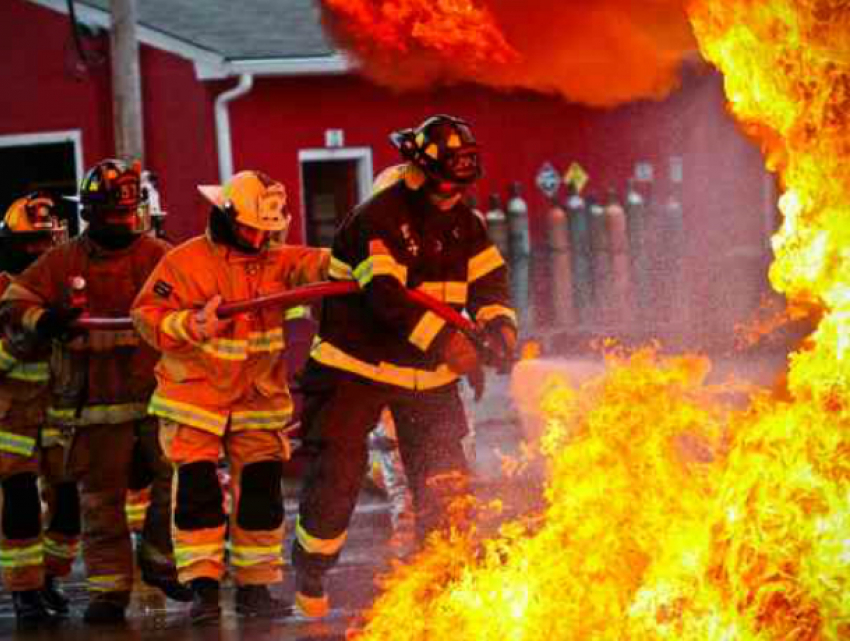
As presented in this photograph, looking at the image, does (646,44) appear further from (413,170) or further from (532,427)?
(532,427)

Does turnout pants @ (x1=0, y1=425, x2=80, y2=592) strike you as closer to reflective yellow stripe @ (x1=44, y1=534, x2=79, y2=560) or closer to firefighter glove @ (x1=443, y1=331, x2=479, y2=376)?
reflective yellow stripe @ (x1=44, y1=534, x2=79, y2=560)

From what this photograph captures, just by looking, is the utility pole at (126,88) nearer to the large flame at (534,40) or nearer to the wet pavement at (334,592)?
the wet pavement at (334,592)

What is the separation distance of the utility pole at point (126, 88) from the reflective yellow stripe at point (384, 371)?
301 inches

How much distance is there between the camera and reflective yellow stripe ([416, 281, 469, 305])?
6832 millimetres

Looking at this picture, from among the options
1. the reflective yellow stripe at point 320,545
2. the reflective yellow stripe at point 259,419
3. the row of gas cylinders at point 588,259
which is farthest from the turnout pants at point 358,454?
the row of gas cylinders at point 588,259

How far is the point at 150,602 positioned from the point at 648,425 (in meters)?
3.20

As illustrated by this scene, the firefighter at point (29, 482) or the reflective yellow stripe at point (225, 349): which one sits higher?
the reflective yellow stripe at point (225, 349)

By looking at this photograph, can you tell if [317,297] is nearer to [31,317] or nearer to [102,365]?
→ [102,365]

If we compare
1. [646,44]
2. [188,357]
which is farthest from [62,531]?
[646,44]

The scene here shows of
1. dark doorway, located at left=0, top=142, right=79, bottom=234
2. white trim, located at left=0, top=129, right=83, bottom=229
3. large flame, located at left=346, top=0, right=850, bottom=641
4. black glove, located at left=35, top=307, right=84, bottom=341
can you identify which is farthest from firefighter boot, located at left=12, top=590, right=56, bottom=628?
dark doorway, located at left=0, top=142, right=79, bottom=234

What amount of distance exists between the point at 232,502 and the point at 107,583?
0.88 metres

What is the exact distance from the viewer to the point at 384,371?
6.80 m

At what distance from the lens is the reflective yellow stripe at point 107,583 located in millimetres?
7344

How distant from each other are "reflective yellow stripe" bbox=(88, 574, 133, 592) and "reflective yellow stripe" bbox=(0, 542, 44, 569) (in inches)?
14.4
